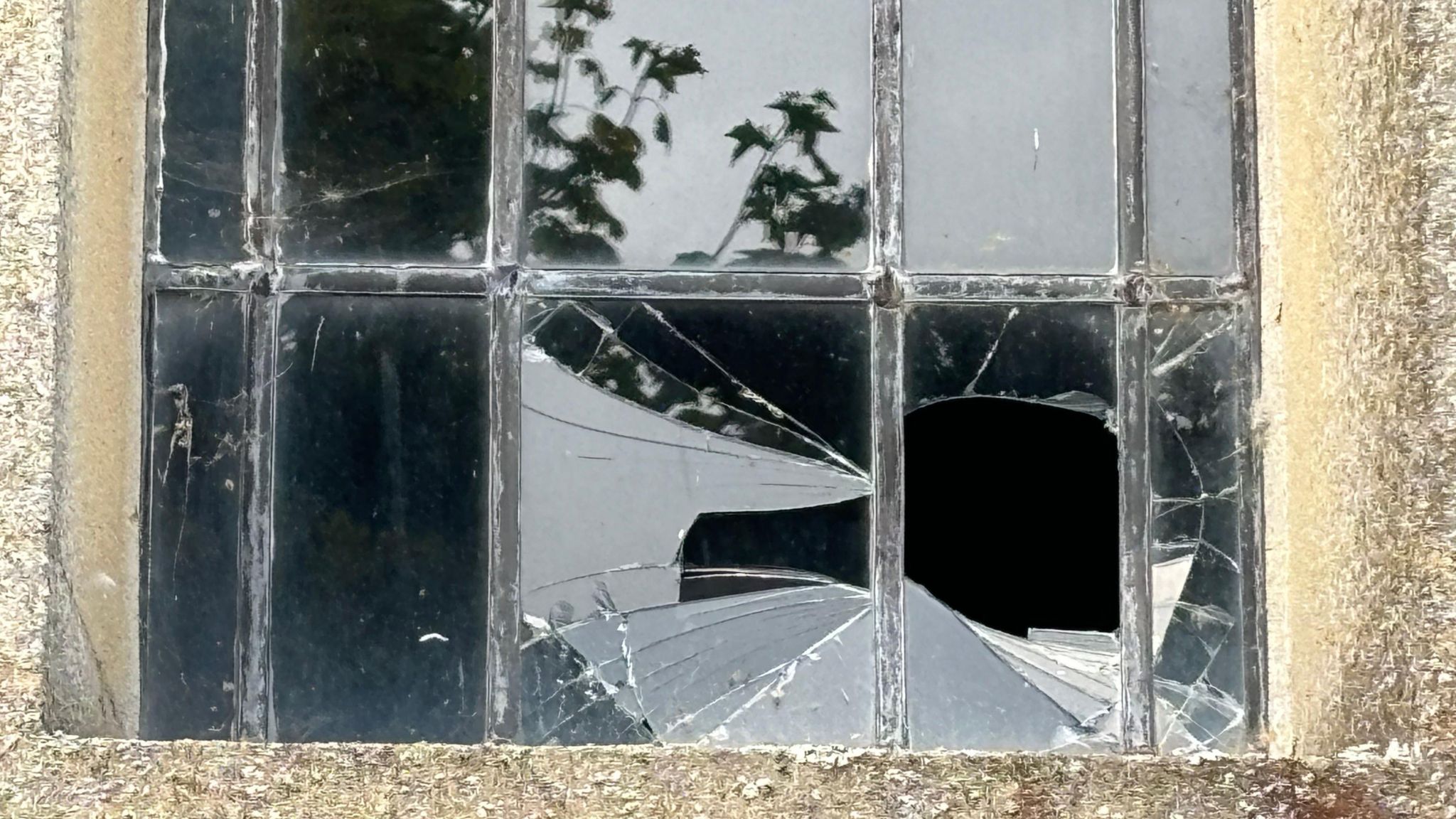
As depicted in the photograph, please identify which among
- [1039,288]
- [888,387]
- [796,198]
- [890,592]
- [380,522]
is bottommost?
[890,592]

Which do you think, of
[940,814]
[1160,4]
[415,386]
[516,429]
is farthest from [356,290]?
[1160,4]

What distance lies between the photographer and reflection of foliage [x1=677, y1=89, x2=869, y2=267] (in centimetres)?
144

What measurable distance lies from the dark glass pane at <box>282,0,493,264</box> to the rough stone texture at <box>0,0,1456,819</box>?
27 cm

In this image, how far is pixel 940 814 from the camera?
1.10 metres

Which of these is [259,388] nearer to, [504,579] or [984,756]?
[504,579]

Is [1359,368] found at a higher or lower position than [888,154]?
lower

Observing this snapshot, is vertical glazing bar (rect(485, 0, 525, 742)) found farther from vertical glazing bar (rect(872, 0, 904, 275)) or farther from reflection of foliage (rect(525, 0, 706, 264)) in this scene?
vertical glazing bar (rect(872, 0, 904, 275))

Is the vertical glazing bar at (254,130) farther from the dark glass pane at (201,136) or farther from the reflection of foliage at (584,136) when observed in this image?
the reflection of foliage at (584,136)

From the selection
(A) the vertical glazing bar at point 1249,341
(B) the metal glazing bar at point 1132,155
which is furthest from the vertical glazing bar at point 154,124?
(A) the vertical glazing bar at point 1249,341

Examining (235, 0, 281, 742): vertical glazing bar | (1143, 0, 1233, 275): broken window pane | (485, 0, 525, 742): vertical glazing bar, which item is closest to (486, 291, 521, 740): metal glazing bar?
(485, 0, 525, 742): vertical glazing bar

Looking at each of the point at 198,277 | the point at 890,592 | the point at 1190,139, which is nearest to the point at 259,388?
the point at 198,277

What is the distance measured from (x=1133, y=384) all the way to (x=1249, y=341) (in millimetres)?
177

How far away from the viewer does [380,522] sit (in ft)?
4.61

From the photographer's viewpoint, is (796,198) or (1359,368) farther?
(796,198)
